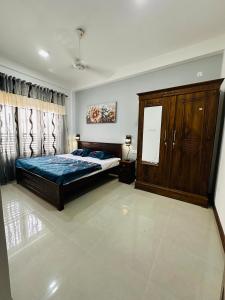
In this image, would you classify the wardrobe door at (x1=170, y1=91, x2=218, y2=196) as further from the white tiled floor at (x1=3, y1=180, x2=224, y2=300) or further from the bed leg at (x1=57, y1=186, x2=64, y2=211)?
the bed leg at (x1=57, y1=186, x2=64, y2=211)

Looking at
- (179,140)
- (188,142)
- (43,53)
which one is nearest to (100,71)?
(43,53)

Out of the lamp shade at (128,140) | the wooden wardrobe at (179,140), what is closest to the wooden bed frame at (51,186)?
the lamp shade at (128,140)

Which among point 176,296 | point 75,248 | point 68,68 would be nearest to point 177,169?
point 176,296

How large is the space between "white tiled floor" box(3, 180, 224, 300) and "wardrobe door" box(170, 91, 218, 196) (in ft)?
1.52

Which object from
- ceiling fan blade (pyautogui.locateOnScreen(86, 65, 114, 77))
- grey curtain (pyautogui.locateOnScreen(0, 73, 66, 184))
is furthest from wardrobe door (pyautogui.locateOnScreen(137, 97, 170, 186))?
grey curtain (pyautogui.locateOnScreen(0, 73, 66, 184))

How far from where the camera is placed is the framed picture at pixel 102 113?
4.13 m

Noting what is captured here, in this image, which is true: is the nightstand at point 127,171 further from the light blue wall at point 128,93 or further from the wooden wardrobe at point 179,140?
the light blue wall at point 128,93

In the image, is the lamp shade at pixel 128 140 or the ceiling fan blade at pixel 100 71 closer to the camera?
the ceiling fan blade at pixel 100 71

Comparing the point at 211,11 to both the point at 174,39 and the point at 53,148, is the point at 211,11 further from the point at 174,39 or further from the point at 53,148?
the point at 53,148

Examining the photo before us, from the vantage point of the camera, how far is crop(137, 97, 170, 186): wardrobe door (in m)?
2.80

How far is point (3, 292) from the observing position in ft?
2.92

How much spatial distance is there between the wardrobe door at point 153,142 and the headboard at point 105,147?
977mm

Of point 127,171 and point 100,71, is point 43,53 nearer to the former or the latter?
point 100,71

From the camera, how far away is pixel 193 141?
98.7 inches
